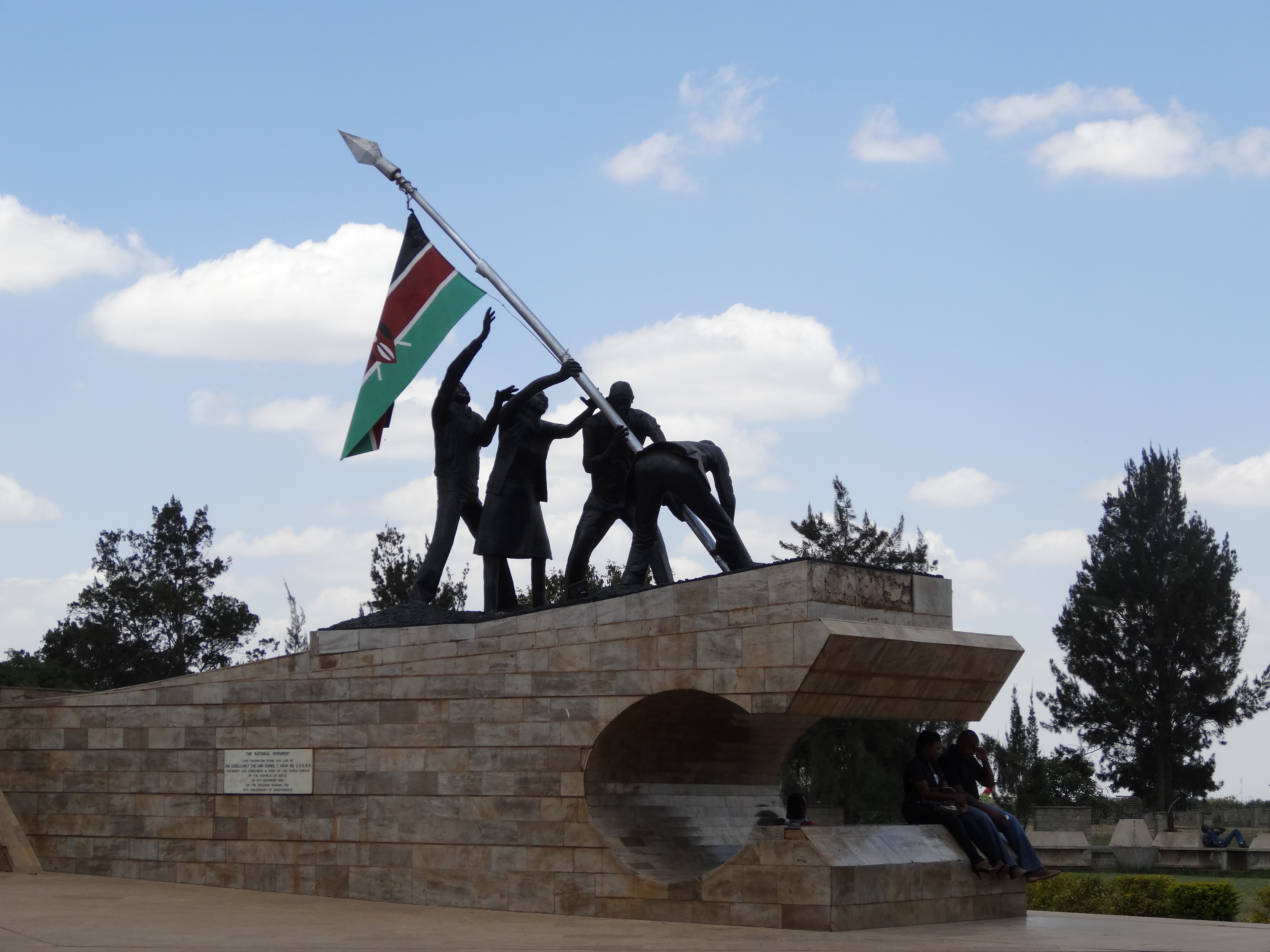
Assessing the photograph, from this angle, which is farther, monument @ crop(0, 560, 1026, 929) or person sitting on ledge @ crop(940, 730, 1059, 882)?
person sitting on ledge @ crop(940, 730, 1059, 882)

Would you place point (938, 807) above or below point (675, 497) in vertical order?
below

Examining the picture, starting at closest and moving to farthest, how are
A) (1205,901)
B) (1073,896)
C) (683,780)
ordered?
(683,780) < (1205,901) < (1073,896)

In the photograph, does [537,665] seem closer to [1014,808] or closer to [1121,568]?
[1014,808]

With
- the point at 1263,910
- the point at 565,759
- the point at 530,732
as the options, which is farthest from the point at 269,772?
the point at 1263,910

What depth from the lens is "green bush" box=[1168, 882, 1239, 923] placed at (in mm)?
15609

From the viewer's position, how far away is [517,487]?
648 inches

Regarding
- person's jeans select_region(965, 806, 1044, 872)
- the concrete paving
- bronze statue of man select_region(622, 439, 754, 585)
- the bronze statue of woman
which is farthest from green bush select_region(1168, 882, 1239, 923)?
the bronze statue of woman

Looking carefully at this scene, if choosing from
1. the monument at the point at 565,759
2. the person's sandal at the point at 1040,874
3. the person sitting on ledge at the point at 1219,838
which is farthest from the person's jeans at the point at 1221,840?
the monument at the point at 565,759

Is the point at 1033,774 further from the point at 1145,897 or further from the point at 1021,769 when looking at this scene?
the point at 1145,897

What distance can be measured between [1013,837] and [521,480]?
647cm

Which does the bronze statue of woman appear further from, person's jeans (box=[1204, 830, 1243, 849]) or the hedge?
person's jeans (box=[1204, 830, 1243, 849])

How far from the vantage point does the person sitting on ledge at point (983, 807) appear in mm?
13641

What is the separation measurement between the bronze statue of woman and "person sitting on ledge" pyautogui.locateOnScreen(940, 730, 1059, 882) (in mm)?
4879

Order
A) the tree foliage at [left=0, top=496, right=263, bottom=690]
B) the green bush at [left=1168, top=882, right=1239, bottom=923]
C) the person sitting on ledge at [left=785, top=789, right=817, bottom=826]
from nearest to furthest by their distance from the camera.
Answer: the person sitting on ledge at [left=785, top=789, right=817, bottom=826], the green bush at [left=1168, top=882, right=1239, bottom=923], the tree foliage at [left=0, top=496, right=263, bottom=690]
